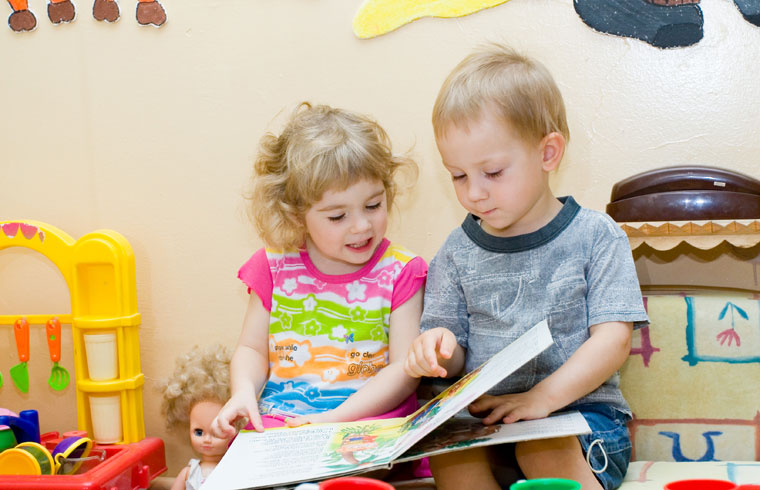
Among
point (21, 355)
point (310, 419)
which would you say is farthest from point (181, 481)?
point (21, 355)

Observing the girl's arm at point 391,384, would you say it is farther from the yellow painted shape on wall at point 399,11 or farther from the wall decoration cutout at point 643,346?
the yellow painted shape on wall at point 399,11

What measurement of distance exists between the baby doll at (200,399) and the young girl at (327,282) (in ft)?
0.45

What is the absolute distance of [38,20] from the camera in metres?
1.56

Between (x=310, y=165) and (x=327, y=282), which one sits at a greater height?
(x=310, y=165)

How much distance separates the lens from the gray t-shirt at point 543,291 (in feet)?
3.35

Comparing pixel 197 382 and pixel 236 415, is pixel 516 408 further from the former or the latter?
pixel 197 382

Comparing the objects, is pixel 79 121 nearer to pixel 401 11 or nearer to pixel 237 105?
pixel 237 105

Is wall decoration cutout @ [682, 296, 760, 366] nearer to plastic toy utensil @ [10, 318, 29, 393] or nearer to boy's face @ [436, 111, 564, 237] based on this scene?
boy's face @ [436, 111, 564, 237]

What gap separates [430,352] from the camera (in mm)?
959

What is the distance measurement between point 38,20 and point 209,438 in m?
0.96

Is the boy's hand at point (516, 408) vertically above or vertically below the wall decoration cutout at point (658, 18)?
below

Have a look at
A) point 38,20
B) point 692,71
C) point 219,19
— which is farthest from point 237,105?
point 692,71

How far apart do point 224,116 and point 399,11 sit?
41 centimetres

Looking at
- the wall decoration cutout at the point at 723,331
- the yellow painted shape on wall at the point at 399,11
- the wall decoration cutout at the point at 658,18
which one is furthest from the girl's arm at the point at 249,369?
the wall decoration cutout at the point at 658,18
